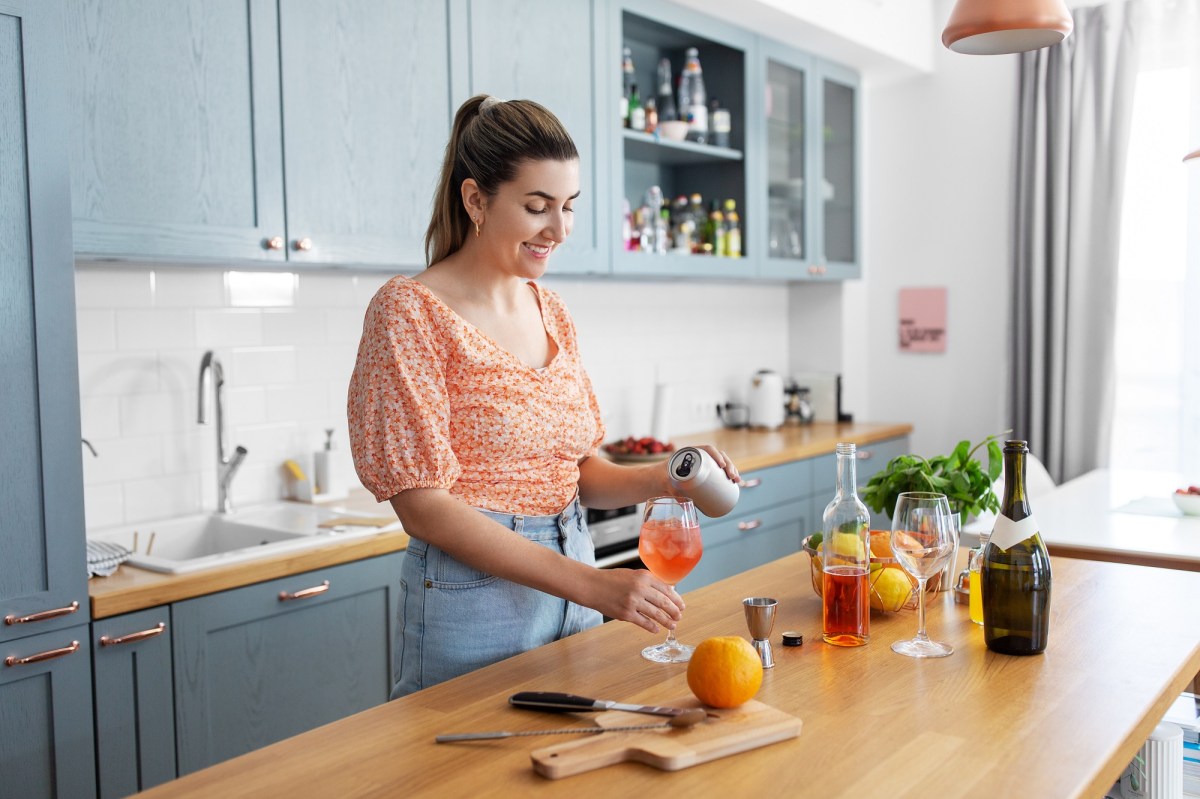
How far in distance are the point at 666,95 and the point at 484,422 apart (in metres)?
2.67

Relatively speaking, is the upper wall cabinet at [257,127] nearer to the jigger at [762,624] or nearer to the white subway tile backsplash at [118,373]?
the white subway tile backsplash at [118,373]

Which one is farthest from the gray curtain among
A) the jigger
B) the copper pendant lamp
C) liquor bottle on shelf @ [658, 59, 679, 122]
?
the jigger

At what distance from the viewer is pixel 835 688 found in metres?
1.29

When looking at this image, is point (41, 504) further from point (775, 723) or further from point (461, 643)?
point (775, 723)

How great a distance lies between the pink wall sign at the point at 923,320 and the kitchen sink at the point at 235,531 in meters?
3.03

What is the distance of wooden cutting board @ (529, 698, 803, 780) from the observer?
3.49 ft

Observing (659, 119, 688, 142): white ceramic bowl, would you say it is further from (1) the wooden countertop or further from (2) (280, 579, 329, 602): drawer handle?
(2) (280, 579, 329, 602): drawer handle

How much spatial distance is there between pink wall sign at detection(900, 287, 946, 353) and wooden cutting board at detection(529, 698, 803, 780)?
398cm

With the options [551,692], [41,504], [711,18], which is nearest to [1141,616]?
[551,692]

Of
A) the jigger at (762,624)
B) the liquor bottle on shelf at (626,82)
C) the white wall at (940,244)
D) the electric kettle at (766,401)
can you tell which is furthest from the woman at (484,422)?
the white wall at (940,244)

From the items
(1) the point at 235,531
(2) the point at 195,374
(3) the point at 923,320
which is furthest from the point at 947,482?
(3) the point at 923,320

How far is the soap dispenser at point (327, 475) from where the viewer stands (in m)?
2.97

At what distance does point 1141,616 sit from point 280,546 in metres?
1.63

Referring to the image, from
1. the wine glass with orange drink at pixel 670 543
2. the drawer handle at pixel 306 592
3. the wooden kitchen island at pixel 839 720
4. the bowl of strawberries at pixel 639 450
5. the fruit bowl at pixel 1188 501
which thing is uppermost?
the wine glass with orange drink at pixel 670 543
